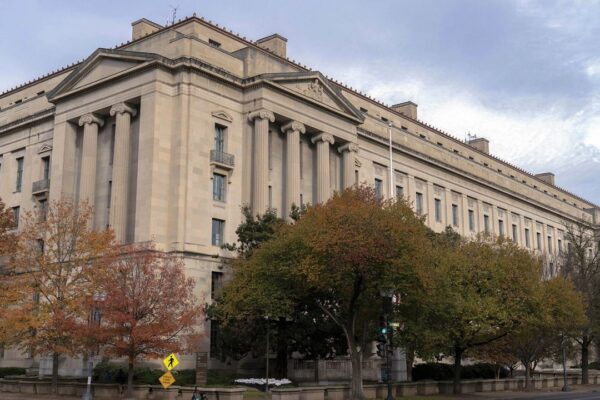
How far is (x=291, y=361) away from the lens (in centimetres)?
4638

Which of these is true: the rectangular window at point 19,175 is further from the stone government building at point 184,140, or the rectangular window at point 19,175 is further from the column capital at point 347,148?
the column capital at point 347,148

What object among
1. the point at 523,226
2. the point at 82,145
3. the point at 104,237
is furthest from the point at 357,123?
the point at 523,226

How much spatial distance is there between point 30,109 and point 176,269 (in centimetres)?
3280

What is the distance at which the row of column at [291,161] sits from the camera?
5306cm

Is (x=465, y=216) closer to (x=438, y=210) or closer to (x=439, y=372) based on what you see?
(x=438, y=210)

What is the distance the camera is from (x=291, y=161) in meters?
56.4

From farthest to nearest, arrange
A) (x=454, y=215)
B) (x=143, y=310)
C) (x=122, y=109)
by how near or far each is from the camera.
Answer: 1. (x=454, y=215)
2. (x=122, y=109)
3. (x=143, y=310)

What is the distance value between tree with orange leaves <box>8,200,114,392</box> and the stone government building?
20.3ft

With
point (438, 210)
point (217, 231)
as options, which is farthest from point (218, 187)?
point (438, 210)

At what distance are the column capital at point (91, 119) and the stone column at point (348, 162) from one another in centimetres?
2056

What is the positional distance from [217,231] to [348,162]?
53.1 feet

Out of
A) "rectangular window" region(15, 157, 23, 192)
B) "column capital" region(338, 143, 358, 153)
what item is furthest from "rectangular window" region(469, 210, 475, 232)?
"rectangular window" region(15, 157, 23, 192)

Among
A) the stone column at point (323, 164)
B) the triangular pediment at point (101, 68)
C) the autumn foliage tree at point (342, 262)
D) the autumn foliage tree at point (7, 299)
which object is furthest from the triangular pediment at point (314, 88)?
the autumn foliage tree at point (7, 299)

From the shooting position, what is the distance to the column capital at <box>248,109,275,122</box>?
53.6 meters
